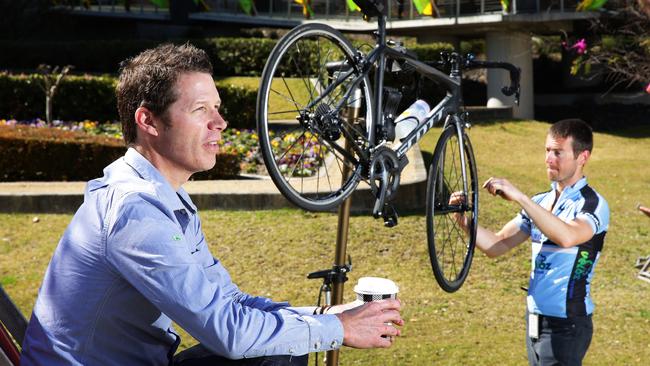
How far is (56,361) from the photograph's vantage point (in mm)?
2439

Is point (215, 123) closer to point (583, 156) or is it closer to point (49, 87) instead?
point (583, 156)

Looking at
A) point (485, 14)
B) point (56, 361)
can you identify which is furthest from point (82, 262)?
point (485, 14)

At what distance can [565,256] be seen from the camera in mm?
4340

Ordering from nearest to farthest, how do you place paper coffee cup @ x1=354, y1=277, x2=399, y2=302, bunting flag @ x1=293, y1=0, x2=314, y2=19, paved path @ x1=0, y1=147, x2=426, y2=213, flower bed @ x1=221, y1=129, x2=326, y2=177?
paper coffee cup @ x1=354, y1=277, x2=399, y2=302, bunting flag @ x1=293, y1=0, x2=314, y2=19, paved path @ x1=0, y1=147, x2=426, y2=213, flower bed @ x1=221, y1=129, x2=326, y2=177

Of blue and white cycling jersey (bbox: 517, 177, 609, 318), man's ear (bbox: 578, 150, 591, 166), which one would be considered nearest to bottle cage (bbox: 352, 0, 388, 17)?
man's ear (bbox: 578, 150, 591, 166)

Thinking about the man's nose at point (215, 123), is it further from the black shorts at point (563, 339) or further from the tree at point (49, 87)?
the tree at point (49, 87)

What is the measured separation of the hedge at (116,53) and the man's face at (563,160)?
679 inches

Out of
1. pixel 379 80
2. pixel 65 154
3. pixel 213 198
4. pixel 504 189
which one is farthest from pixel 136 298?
pixel 65 154

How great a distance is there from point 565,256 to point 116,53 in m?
20.9

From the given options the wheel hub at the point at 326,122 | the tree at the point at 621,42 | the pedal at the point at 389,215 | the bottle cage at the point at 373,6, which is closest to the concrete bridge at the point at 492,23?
the tree at the point at 621,42

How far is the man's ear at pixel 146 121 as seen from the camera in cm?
252

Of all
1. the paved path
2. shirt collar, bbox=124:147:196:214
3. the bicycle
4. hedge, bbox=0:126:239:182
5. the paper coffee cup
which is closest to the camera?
shirt collar, bbox=124:147:196:214

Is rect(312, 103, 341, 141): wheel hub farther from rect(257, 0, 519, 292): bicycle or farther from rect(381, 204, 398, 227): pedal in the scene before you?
rect(381, 204, 398, 227): pedal

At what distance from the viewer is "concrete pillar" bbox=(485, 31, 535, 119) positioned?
74.6ft
